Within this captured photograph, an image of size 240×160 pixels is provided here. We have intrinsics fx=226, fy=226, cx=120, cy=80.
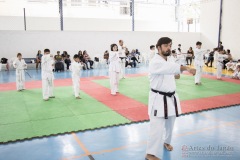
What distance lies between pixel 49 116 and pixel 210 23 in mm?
17338

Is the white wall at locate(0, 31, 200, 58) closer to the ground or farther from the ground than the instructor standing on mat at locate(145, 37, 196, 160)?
farther from the ground

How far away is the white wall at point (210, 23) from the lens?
18.4m

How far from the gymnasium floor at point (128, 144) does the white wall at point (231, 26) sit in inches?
523

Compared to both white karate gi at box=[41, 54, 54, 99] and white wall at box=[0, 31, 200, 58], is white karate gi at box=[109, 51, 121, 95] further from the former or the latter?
white wall at box=[0, 31, 200, 58]

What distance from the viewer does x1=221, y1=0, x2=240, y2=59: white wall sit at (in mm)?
16422

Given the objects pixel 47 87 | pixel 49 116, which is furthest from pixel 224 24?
pixel 49 116

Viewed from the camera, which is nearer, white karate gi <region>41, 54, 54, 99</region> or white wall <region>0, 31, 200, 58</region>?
white karate gi <region>41, 54, 54, 99</region>

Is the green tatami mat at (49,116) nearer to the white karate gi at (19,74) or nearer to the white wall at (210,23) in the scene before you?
the white karate gi at (19,74)

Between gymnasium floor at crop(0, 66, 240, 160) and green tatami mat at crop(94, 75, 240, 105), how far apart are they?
235 cm

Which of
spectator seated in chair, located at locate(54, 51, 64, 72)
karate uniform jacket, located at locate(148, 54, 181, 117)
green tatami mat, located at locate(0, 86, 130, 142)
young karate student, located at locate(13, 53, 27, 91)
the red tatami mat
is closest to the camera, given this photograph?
karate uniform jacket, located at locate(148, 54, 181, 117)

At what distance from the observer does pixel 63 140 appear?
4.36 metres

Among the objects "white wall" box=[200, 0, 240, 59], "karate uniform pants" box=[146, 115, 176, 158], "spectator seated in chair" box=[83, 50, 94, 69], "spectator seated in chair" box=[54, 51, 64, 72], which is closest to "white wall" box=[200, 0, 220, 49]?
"white wall" box=[200, 0, 240, 59]

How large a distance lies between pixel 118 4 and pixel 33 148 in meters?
18.5

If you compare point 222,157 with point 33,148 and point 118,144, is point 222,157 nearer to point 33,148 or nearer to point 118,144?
point 118,144
